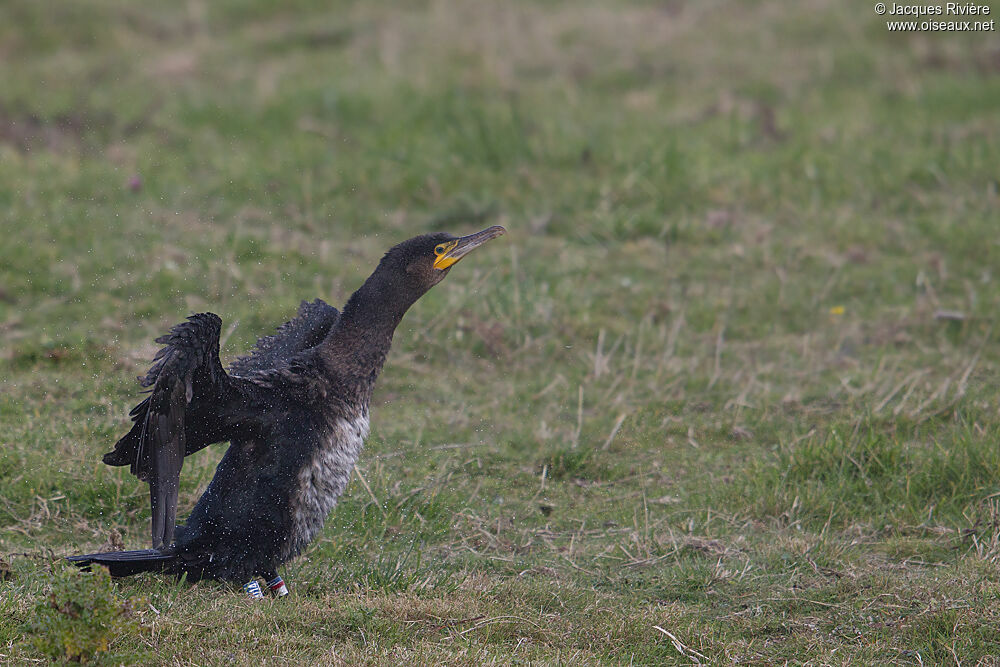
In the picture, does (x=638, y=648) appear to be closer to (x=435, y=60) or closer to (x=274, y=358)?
(x=274, y=358)

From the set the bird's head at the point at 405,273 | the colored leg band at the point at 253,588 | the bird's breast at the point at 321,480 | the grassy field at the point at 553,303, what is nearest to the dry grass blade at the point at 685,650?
the grassy field at the point at 553,303

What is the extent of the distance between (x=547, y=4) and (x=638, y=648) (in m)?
8.69

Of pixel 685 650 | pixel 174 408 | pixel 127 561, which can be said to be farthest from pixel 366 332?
→ pixel 685 650

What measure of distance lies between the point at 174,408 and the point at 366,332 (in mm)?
850

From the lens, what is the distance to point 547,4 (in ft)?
37.9

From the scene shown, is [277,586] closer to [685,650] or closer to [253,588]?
[253,588]

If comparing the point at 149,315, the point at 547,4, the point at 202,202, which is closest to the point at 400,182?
the point at 202,202

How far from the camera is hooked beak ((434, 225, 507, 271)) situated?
466 centimetres

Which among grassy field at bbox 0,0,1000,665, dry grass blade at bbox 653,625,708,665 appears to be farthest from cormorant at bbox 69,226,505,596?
dry grass blade at bbox 653,625,708,665

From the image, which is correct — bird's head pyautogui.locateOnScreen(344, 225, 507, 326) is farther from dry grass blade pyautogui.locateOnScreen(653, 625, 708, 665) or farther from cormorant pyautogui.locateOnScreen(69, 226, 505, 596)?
dry grass blade pyautogui.locateOnScreen(653, 625, 708, 665)

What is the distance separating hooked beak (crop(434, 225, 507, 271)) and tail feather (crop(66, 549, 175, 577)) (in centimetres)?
146

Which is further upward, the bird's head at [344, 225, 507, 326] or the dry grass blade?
the bird's head at [344, 225, 507, 326]

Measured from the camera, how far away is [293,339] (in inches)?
190

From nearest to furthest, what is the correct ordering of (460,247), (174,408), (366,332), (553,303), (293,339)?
(174,408) < (366,332) < (460,247) < (293,339) < (553,303)
